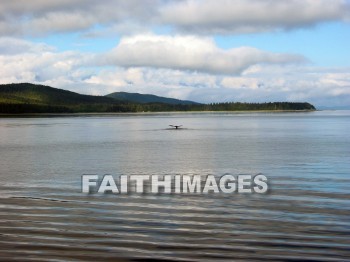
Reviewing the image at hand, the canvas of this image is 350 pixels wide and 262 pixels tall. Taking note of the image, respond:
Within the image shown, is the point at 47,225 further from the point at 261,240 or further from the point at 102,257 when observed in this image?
the point at 261,240

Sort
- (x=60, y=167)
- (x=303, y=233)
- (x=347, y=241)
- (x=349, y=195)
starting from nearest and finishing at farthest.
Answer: (x=347, y=241), (x=303, y=233), (x=349, y=195), (x=60, y=167)

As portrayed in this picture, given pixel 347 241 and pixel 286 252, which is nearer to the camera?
pixel 286 252

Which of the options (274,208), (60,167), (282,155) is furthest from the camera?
(282,155)

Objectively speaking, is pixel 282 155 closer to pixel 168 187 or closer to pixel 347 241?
pixel 168 187

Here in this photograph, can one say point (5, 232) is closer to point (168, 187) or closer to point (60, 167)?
point (168, 187)

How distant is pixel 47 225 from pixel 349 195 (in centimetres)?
1117

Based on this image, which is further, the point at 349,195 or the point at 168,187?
the point at 168,187

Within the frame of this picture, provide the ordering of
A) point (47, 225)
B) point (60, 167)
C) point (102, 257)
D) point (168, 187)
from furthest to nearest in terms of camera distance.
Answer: point (60, 167)
point (168, 187)
point (47, 225)
point (102, 257)

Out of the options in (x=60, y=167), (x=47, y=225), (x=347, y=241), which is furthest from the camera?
(x=60, y=167)

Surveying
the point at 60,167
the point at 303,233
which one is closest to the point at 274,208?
the point at 303,233

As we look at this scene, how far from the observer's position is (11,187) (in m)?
21.7

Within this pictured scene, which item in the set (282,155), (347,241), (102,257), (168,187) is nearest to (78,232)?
(102,257)

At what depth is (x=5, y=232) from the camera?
12.7 m

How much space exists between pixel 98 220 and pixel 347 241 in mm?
6803
